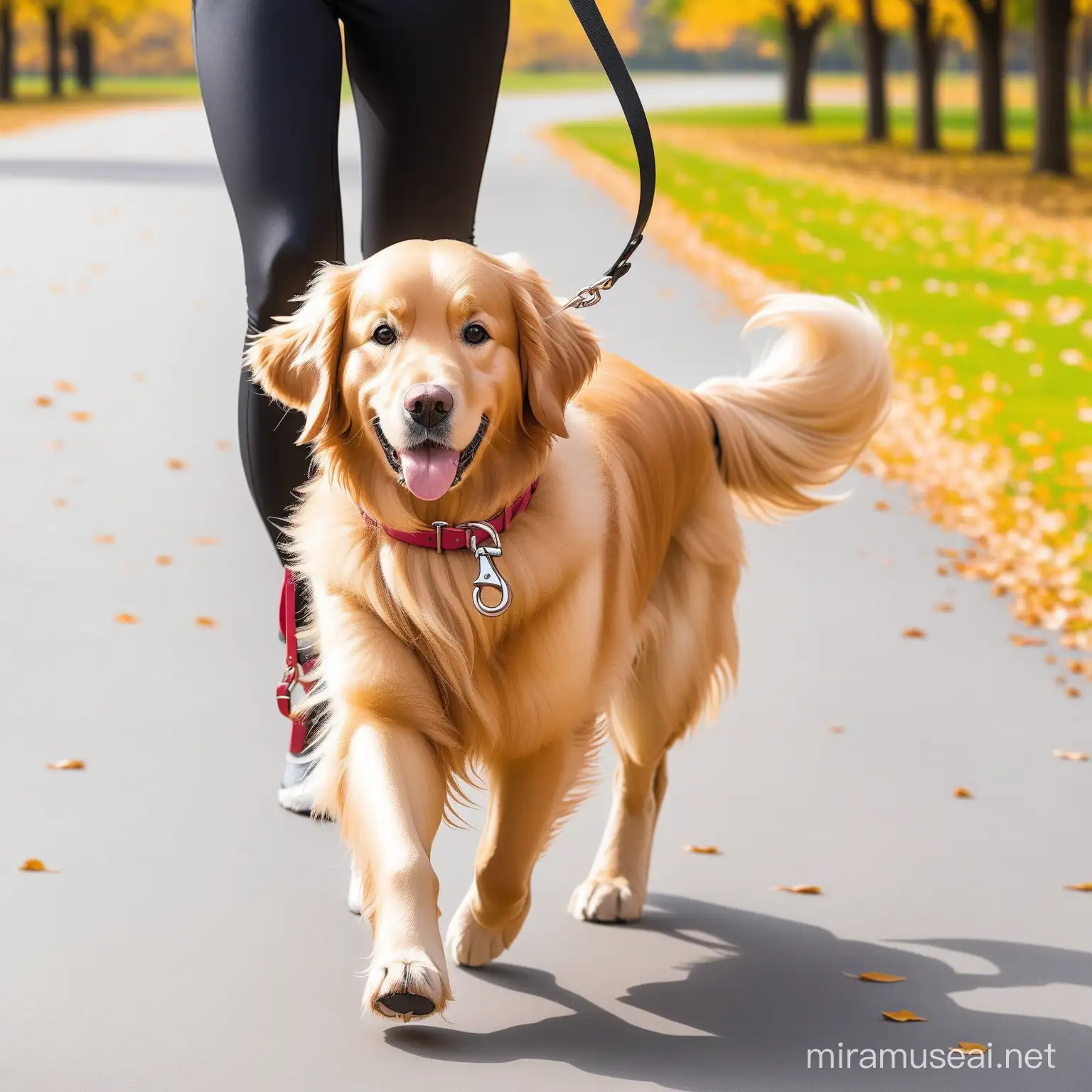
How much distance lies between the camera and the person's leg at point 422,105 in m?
3.79

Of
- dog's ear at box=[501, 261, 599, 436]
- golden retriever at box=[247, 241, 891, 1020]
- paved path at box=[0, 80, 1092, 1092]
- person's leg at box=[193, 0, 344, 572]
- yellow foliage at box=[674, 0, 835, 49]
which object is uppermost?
yellow foliage at box=[674, 0, 835, 49]

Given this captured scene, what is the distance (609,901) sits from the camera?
3766 mm

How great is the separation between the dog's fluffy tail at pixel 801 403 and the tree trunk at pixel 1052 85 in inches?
857

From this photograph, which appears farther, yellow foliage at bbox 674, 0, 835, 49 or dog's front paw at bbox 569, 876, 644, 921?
yellow foliage at bbox 674, 0, 835, 49

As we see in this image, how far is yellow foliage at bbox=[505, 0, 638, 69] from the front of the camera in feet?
313

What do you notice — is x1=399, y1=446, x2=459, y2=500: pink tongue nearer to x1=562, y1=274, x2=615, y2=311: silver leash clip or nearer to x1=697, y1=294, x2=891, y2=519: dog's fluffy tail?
x1=562, y1=274, x2=615, y2=311: silver leash clip

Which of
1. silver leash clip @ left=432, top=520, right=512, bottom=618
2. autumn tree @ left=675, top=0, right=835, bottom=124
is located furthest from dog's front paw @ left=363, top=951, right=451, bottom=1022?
autumn tree @ left=675, top=0, right=835, bottom=124

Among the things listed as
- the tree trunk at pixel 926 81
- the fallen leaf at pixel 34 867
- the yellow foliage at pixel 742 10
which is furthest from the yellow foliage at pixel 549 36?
the fallen leaf at pixel 34 867

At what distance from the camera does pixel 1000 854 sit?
414 centimetres

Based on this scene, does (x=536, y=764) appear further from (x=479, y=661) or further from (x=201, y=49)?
(x=201, y=49)

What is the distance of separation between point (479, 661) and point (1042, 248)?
626 inches

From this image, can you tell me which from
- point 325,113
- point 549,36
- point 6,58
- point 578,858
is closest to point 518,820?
point 578,858

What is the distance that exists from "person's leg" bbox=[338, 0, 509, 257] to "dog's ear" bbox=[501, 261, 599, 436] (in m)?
0.76

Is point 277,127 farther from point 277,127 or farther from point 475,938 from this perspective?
point 475,938
